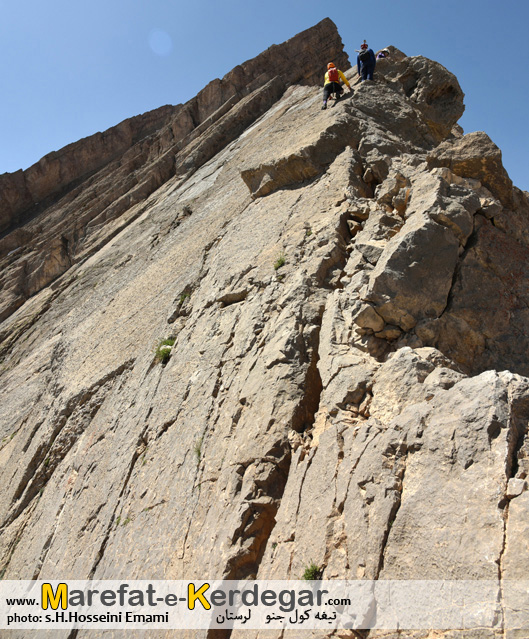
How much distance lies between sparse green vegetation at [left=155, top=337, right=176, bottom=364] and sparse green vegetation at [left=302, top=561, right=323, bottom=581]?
17.9 ft

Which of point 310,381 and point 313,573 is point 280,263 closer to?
point 310,381

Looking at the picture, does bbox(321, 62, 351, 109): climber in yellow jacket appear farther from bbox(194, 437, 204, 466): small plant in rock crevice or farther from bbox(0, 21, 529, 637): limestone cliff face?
bbox(194, 437, 204, 466): small plant in rock crevice

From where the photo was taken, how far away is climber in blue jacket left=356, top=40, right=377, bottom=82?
37.5ft

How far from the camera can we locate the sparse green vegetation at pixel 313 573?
14.2 ft

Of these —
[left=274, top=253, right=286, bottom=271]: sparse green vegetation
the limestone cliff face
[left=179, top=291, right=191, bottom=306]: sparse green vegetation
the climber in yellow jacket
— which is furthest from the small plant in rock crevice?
the climber in yellow jacket

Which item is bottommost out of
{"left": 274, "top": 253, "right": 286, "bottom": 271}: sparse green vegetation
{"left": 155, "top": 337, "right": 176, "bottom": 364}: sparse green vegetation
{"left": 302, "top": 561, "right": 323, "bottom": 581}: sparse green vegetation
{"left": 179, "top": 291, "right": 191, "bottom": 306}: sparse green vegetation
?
{"left": 302, "top": 561, "right": 323, "bottom": 581}: sparse green vegetation

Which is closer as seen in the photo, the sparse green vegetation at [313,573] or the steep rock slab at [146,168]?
the sparse green vegetation at [313,573]

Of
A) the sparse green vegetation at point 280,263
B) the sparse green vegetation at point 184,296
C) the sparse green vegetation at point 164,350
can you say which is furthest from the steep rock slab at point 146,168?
the sparse green vegetation at point 280,263

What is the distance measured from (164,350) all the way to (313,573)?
5.65 meters

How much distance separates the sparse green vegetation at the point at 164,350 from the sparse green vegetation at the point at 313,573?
17.9ft

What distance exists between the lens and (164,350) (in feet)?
30.0

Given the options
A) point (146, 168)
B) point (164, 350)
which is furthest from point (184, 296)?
point (146, 168)

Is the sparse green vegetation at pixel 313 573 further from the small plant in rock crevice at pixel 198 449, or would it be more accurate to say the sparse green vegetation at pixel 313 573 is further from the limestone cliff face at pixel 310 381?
the small plant in rock crevice at pixel 198 449

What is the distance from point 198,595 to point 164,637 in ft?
2.41
